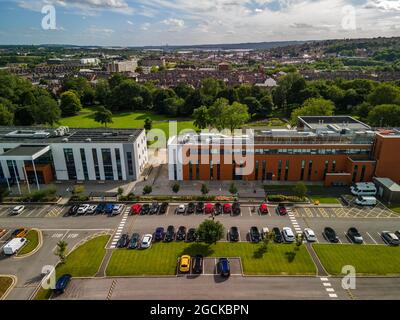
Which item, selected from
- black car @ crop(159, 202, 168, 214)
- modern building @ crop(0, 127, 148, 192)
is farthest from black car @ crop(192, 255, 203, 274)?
modern building @ crop(0, 127, 148, 192)

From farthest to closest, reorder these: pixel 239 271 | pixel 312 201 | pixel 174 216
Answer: pixel 312 201 → pixel 174 216 → pixel 239 271

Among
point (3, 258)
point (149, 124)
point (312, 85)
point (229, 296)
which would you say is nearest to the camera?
point (229, 296)

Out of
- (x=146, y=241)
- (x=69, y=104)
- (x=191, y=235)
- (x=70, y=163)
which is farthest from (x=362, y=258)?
(x=69, y=104)

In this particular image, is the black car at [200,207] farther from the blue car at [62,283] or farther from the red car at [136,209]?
the blue car at [62,283]

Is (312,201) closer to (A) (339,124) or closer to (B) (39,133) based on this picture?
(A) (339,124)

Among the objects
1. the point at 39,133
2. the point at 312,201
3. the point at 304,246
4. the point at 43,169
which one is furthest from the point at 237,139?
the point at 39,133

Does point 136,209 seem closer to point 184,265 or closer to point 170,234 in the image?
point 170,234

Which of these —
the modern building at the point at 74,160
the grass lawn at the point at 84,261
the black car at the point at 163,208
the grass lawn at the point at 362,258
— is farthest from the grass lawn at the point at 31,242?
the grass lawn at the point at 362,258
